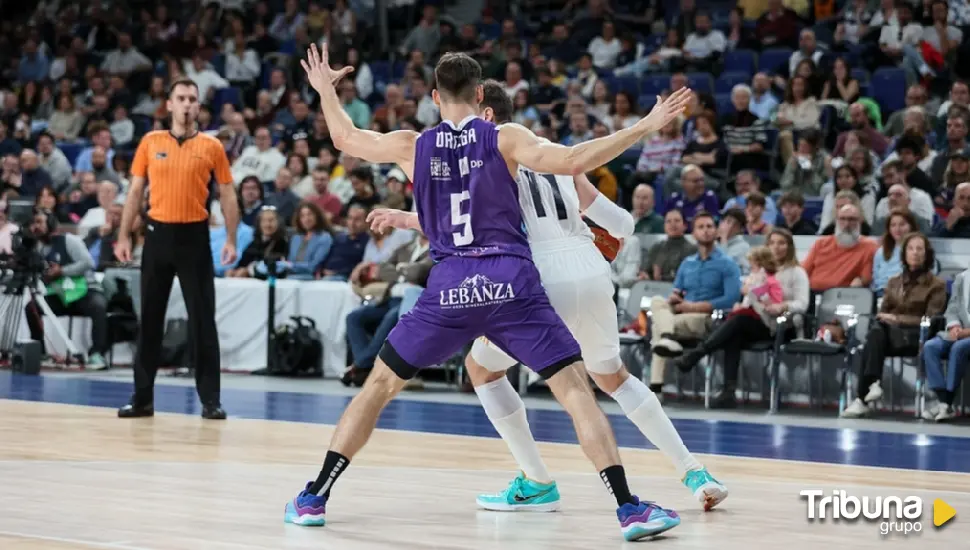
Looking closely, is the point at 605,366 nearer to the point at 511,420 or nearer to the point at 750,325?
the point at 511,420

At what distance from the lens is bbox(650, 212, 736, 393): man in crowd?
40.0ft

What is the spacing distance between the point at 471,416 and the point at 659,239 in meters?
3.26

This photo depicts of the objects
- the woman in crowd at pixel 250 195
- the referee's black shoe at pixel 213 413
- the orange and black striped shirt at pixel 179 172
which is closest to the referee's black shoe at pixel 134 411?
the referee's black shoe at pixel 213 413

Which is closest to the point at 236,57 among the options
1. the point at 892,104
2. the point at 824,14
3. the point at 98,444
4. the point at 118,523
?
the point at 824,14

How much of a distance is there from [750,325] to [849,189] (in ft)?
6.54

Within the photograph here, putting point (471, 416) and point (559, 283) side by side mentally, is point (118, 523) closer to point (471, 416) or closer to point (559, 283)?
point (559, 283)

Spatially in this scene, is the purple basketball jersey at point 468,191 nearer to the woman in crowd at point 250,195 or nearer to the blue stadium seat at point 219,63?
the woman in crowd at point 250,195

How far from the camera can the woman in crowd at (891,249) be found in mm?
11820

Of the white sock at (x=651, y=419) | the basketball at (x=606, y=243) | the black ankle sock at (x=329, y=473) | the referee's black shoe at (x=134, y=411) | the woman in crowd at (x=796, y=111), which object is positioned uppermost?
the woman in crowd at (x=796, y=111)

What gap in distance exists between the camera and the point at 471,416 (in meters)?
10.8

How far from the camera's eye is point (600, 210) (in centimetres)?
627

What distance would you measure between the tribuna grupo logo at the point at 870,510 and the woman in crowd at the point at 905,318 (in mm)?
4829

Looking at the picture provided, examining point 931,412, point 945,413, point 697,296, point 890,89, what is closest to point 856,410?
point 931,412

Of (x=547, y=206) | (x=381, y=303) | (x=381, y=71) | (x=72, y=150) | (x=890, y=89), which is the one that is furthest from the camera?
(x=72, y=150)
